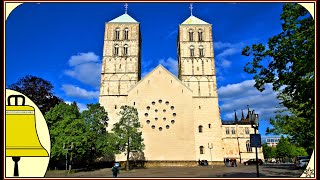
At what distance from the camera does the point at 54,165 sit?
33906 mm

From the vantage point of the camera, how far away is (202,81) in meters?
46.8

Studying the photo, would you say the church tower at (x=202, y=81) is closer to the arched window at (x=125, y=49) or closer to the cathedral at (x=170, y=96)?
the cathedral at (x=170, y=96)

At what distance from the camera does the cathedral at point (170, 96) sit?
143ft

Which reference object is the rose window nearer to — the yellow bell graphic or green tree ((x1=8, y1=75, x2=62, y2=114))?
green tree ((x1=8, y1=75, x2=62, y2=114))

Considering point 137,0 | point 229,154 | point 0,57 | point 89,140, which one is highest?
point 137,0

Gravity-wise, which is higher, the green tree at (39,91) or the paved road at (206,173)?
the green tree at (39,91)

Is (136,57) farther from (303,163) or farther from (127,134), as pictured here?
(303,163)

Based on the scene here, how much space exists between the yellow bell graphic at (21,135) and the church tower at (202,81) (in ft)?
130

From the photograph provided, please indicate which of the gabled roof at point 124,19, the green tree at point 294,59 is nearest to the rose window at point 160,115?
the gabled roof at point 124,19

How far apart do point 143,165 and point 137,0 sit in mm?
37613

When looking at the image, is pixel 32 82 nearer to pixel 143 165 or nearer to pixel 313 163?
pixel 143 165

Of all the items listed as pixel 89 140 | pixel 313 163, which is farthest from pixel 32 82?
pixel 313 163

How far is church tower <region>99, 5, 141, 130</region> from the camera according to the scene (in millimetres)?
45531

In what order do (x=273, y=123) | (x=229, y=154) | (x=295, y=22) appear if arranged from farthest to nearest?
1. (x=229, y=154)
2. (x=273, y=123)
3. (x=295, y=22)
